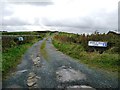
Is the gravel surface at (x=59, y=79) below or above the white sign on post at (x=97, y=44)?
below

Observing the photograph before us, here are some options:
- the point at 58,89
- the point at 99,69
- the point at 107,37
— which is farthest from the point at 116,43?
the point at 58,89

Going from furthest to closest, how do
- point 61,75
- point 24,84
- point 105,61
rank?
point 105,61 < point 61,75 < point 24,84

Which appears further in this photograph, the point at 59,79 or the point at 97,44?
the point at 97,44

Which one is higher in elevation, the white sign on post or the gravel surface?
the white sign on post

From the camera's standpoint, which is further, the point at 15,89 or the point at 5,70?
the point at 5,70

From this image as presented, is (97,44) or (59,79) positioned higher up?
(97,44)

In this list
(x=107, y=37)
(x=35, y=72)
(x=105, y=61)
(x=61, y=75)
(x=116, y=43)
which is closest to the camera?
(x=61, y=75)

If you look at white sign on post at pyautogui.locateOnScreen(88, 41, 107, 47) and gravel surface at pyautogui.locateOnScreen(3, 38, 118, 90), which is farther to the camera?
white sign on post at pyautogui.locateOnScreen(88, 41, 107, 47)

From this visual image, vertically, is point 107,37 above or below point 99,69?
above

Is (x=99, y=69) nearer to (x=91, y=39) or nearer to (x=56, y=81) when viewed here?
(x=56, y=81)

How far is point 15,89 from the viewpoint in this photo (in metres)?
8.82

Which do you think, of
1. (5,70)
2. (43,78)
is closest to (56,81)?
(43,78)

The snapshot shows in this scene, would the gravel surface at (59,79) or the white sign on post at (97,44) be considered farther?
the white sign on post at (97,44)

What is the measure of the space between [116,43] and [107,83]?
8316 millimetres
